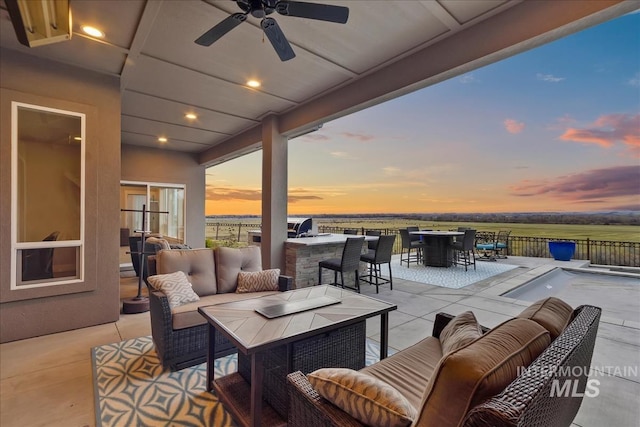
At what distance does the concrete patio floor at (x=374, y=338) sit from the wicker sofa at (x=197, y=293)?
0.61 meters

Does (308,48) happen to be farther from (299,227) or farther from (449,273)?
(449,273)

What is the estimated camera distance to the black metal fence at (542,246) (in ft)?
25.2

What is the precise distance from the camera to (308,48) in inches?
118

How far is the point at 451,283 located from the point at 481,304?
4.45 ft

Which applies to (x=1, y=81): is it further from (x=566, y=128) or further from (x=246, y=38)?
(x=566, y=128)

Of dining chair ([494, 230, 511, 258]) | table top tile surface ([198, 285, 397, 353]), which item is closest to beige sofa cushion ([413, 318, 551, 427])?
table top tile surface ([198, 285, 397, 353])

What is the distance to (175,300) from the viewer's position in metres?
2.52

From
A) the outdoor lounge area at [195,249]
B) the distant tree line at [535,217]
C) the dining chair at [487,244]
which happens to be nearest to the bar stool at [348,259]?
the outdoor lounge area at [195,249]

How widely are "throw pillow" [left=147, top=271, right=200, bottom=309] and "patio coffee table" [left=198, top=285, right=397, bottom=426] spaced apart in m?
0.58

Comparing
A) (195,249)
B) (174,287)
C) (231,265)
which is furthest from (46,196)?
(231,265)

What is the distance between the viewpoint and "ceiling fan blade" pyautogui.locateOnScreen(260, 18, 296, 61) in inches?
81.7

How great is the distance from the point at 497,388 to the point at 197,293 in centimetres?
287

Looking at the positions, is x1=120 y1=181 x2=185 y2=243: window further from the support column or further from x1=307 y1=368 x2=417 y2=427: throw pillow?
x1=307 y1=368 x2=417 y2=427: throw pillow

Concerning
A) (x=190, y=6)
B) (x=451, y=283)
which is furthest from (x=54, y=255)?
(x=451, y=283)
